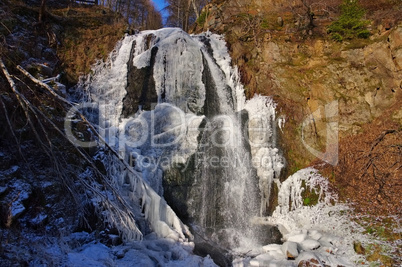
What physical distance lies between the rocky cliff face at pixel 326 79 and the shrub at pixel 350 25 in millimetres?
286

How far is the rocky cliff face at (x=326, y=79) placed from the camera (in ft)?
29.9

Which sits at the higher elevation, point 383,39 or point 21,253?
point 383,39

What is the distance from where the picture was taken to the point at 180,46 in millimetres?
10523

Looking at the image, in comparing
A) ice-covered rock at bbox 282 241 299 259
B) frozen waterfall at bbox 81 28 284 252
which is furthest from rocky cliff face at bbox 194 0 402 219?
ice-covered rock at bbox 282 241 299 259

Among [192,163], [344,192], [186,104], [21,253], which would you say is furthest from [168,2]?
[21,253]

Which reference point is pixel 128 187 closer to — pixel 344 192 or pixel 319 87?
pixel 344 192

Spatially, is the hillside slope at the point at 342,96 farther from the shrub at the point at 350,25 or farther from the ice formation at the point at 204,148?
the ice formation at the point at 204,148

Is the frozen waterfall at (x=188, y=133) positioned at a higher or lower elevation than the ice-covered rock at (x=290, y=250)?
higher

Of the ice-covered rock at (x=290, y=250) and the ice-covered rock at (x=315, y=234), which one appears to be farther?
the ice-covered rock at (x=315, y=234)

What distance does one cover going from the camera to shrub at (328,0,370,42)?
1041 centimetres

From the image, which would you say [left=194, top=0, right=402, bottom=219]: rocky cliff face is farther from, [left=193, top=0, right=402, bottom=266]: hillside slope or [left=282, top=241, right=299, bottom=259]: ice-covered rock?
[left=282, top=241, right=299, bottom=259]: ice-covered rock

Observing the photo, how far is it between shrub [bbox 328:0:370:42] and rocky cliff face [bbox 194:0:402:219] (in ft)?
0.94

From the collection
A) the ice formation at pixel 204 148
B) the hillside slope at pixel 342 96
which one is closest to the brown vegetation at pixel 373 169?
the hillside slope at pixel 342 96

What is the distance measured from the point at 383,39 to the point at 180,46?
8455 mm
